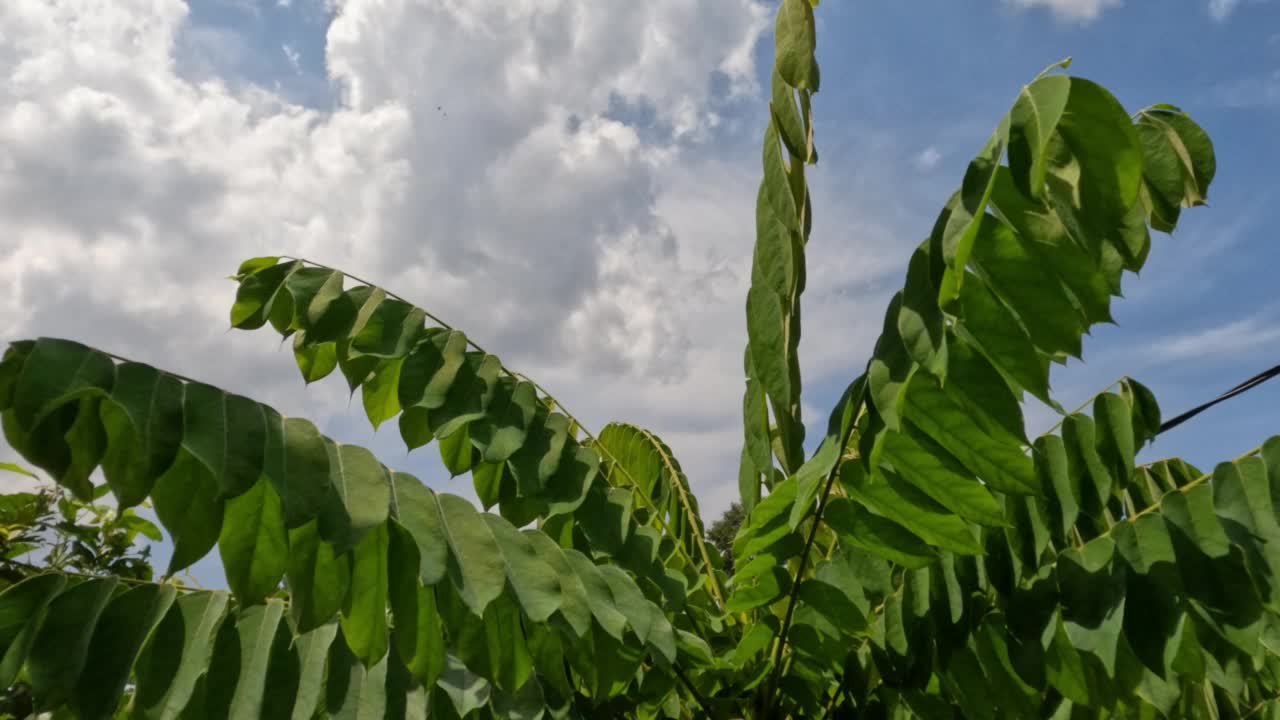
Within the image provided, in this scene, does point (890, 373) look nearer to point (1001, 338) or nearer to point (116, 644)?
point (1001, 338)

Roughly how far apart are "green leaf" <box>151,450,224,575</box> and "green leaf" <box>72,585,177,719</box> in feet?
1.14

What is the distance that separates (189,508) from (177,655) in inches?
17.7

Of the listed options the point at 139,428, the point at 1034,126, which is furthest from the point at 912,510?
the point at 139,428

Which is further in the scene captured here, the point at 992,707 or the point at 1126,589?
the point at 992,707

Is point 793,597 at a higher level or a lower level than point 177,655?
higher

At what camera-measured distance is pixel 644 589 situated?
2.56 meters

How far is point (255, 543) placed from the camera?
5.24 ft

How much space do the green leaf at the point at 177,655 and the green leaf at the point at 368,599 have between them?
0.34m

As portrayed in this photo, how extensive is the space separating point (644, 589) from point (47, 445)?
61.7 inches

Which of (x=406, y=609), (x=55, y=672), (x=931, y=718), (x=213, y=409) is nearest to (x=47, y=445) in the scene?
(x=213, y=409)

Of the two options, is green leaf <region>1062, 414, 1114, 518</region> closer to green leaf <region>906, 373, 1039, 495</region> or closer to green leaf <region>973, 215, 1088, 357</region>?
green leaf <region>906, 373, 1039, 495</region>

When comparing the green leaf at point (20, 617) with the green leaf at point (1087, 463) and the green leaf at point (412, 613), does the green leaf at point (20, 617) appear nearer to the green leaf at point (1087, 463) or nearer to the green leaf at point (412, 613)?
the green leaf at point (412, 613)

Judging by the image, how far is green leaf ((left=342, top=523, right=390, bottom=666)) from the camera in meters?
1.69

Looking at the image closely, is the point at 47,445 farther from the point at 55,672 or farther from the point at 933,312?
the point at 933,312
